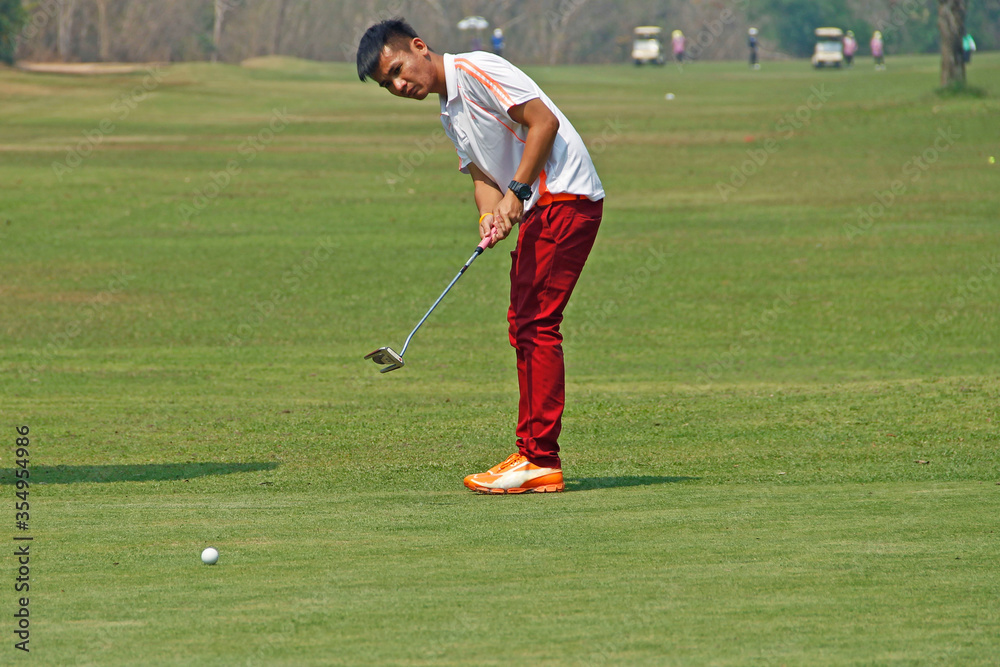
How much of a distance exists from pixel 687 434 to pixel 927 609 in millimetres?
4994

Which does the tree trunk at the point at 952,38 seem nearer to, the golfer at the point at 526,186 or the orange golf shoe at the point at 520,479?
the golfer at the point at 526,186

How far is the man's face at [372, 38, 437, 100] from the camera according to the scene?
21.2ft

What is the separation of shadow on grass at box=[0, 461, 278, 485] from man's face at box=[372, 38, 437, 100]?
2.30 m

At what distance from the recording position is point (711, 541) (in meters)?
5.15

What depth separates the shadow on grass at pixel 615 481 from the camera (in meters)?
6.85

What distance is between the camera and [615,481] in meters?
7.06

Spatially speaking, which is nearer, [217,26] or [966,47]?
[966,47]

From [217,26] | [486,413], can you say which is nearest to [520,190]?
[486,413]

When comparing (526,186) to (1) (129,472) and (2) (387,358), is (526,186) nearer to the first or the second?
(2) (387,358)

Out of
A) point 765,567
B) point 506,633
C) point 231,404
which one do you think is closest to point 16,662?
point 506,633
